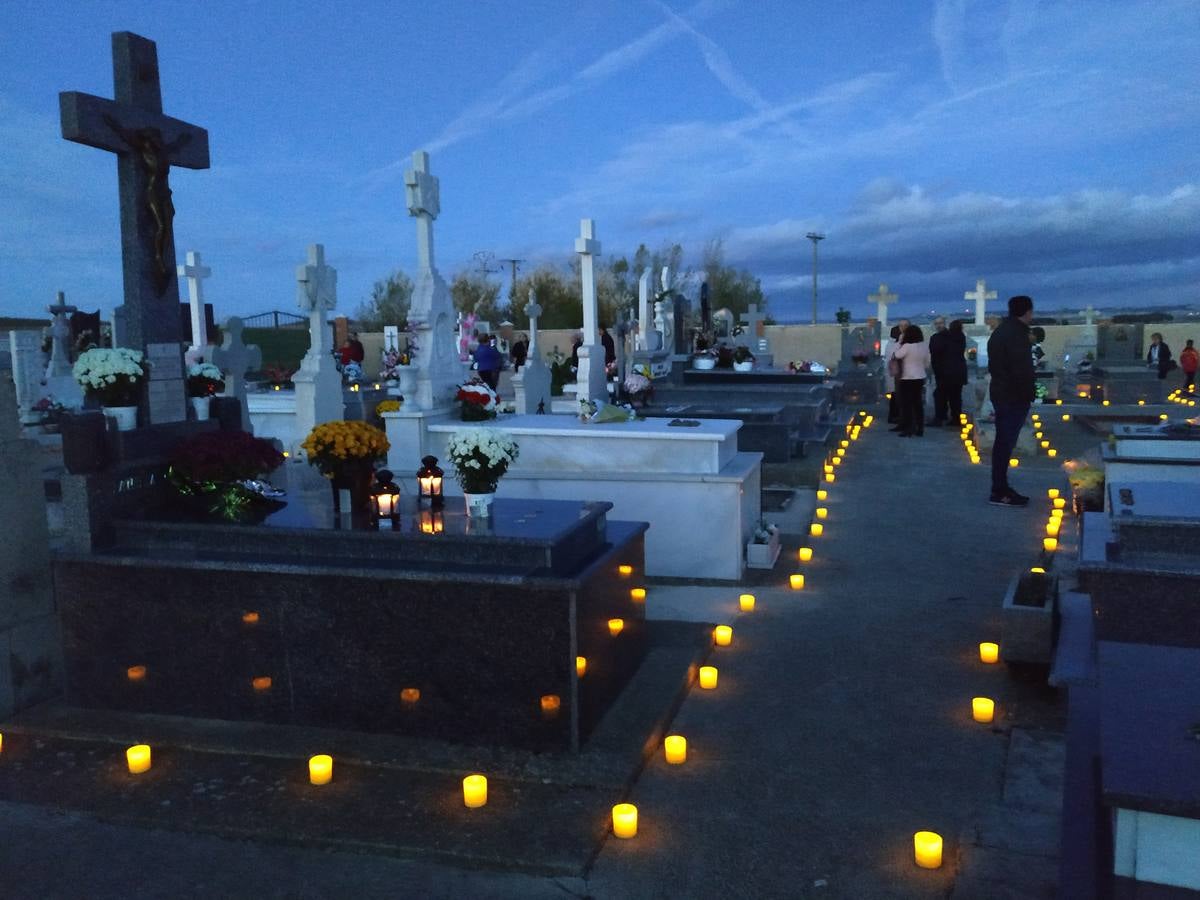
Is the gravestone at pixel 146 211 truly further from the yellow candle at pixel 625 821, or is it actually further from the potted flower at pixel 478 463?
the yellow candle at pixel 625 821

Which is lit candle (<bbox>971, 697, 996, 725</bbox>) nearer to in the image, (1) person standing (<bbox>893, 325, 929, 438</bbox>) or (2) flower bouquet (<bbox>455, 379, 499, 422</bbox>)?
(2) flower bouquet (<bbox>455, 379, 499, 422</bbox>)

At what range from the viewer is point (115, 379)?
5.20 meters

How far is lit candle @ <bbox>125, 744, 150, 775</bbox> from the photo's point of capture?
4.24 meters

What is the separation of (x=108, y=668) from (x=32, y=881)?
161 centimetres

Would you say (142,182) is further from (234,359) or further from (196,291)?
(196,291)

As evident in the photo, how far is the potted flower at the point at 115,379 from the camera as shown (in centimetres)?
515

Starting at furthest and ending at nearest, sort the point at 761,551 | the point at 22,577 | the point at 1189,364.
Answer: the point at 1189,364 < the point at 761,551 < the point at 22,577

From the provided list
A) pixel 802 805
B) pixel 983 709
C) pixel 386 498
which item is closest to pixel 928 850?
pixel 802 805

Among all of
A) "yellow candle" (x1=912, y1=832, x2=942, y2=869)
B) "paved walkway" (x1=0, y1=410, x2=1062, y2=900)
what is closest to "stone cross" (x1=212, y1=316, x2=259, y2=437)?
"paved walkway" (x1=0, y1=410, x2=1062, y2=900)

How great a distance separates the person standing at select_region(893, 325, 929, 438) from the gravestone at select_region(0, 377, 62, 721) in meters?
11.9

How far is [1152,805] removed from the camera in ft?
6.24


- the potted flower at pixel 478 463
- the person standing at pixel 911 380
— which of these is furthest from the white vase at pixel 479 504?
the person standing at pixel 911 380

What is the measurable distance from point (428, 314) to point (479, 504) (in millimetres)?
4308

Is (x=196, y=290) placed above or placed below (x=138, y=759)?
above
